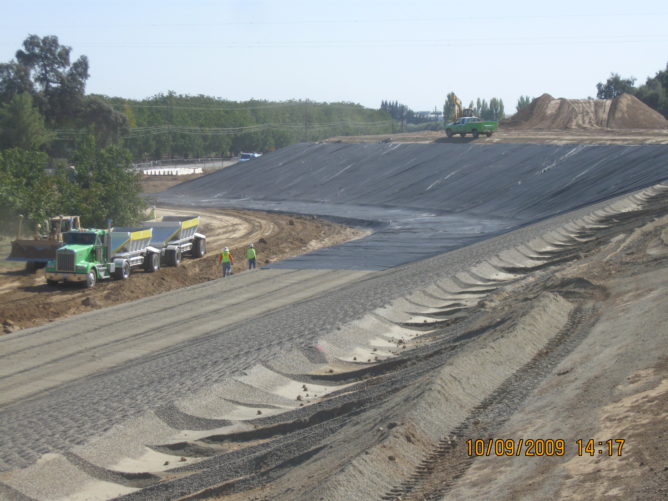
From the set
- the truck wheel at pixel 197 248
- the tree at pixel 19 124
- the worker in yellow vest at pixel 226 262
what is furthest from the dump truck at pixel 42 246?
the tree at pixel 19 124

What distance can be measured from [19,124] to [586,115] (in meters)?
55.2

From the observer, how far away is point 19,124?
→ 242 ft

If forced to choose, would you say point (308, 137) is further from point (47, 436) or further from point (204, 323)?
point (47, 436)

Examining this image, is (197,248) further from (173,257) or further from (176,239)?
(173,257)

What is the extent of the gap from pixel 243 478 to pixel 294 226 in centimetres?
3694

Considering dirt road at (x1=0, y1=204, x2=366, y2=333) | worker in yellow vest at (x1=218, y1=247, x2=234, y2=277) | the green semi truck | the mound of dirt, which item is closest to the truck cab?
the green semi truck

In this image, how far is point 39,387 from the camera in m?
16.7

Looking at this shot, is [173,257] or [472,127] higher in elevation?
[472,127]

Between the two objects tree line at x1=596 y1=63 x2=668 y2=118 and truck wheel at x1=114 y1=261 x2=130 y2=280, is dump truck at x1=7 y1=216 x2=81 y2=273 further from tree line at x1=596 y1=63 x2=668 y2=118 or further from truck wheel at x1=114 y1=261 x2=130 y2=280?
tree line at x1=596 y1=63 x2=668 y2=118

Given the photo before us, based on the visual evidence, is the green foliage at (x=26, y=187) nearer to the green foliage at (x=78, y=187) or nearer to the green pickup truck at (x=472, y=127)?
the green foliage at (x=78, y=187)

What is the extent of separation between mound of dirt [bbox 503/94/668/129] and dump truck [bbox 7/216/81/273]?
55.7 metres

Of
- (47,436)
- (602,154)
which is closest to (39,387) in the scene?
(47,436)
